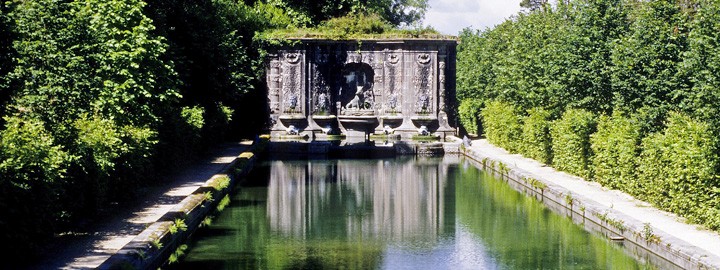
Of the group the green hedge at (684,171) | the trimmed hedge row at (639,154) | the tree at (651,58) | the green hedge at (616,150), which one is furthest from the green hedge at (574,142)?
the green hedge at (684,171)

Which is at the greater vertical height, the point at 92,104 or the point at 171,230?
the point at 92,104

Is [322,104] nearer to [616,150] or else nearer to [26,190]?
[616,150]

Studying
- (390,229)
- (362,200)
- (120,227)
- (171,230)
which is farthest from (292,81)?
(171,230)

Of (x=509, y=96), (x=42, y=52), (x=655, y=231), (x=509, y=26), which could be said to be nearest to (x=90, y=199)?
(x=42, y=52)

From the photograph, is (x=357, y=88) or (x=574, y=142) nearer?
(x=574, y=142)

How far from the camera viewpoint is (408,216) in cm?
2219

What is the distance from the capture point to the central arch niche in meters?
44.8

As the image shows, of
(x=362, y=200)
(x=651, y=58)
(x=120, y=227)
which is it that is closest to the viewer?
(x=120, y=227)

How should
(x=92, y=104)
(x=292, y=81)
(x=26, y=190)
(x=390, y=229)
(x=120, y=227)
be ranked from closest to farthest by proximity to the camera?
1. (x=26, y=190)
2. (x=120, y=227)
3. (x=390, y=229)
4. (x=92, y=104)
5. (x=292, y=81)

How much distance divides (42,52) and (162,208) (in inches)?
158

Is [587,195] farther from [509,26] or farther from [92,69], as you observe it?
[509,26]

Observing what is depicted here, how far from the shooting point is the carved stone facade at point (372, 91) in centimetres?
4334

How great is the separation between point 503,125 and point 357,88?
10583 millimetres

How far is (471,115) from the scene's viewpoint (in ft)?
151
